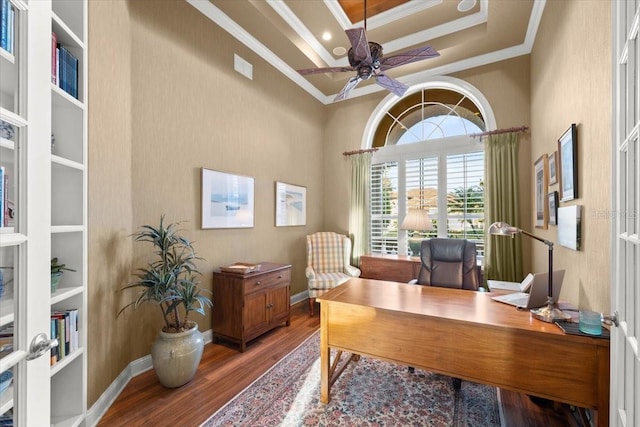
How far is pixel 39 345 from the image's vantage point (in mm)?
841

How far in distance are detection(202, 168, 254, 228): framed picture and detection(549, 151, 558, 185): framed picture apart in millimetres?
3049

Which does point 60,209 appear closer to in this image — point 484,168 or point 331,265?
point 331,265

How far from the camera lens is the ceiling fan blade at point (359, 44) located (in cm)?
201

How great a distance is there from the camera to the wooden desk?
132 cm

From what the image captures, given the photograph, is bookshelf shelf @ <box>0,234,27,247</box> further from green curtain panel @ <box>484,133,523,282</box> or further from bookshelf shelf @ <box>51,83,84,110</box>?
green curtain panel @ <box>484,133,523,282</box>

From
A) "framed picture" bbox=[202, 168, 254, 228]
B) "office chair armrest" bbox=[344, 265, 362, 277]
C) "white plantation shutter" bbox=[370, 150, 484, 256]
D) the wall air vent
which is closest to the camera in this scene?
"framed picture" bbox=[202, 168, 254, 228]

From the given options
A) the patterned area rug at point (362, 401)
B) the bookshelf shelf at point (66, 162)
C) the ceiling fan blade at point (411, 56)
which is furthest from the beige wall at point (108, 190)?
the ceiling fan blade at point (411, 56)

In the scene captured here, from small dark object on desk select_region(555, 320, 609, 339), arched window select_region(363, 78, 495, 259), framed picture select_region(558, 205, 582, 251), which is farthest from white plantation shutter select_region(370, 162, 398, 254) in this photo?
small dark object on desk select_region(555, 320, 609, 339)

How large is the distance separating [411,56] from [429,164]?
2.05 meters

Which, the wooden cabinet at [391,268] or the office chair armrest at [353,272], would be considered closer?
the wooden cabinet at [391,268]

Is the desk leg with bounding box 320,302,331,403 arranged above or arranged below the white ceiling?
below

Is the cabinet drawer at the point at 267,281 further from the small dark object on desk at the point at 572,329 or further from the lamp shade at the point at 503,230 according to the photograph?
the small dark object on desk at the point at 572,329

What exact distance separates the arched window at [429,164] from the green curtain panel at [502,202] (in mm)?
182

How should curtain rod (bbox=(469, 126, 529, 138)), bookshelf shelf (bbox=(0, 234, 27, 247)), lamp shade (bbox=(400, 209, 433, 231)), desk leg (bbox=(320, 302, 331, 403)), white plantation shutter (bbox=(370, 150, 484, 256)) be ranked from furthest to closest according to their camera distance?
white plantation shutter (bbox=(370, 150, 484, 256)) → lamp shade (bbox=(400, 209, 433, 231)) → curtain rod (bbox=(469, 126, 529, 138)) → desk leg (bbox=(320, 302, 331, 403)) → bookshelf shelf (bbox=(0, 234, 27, 247))
